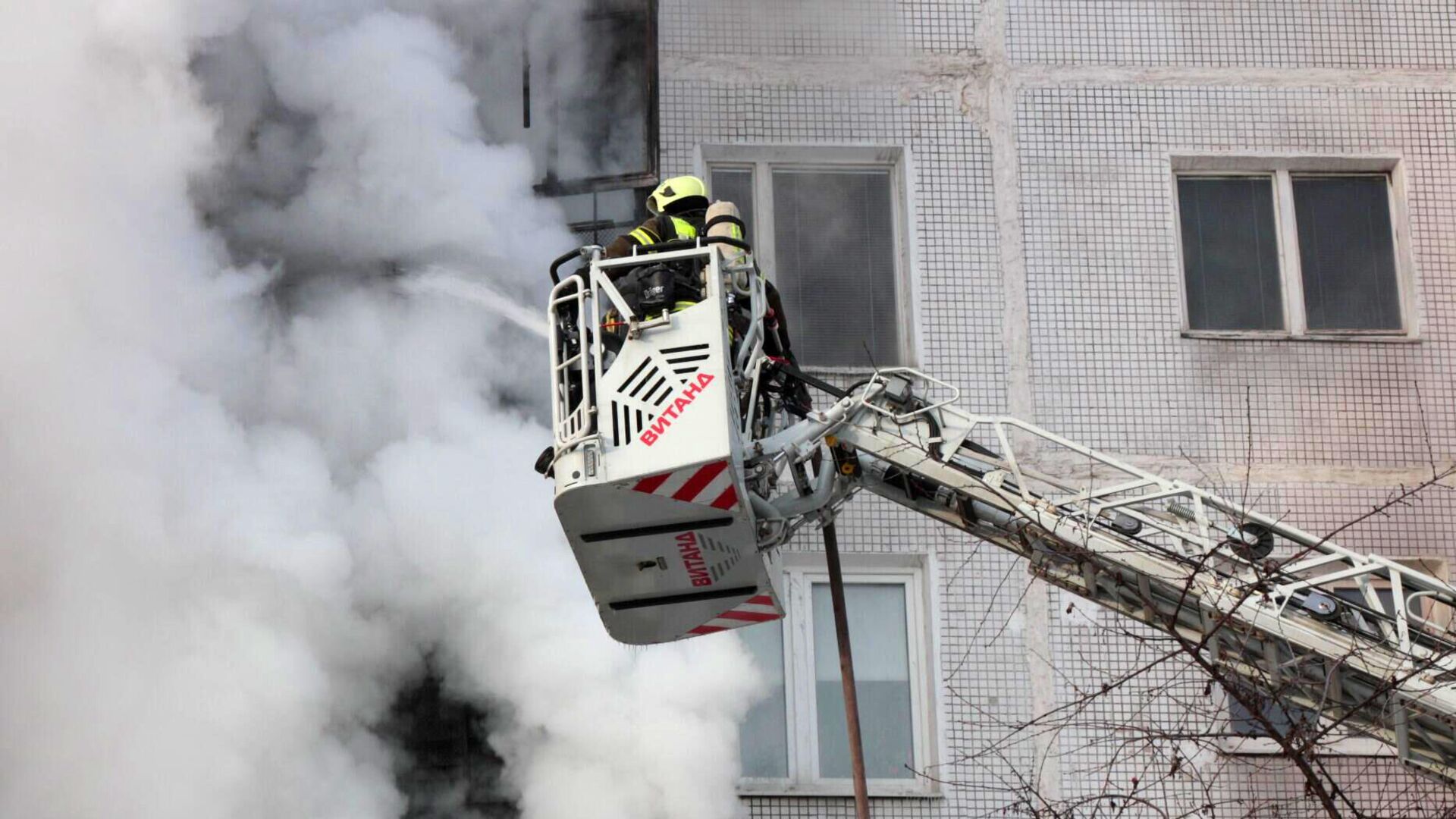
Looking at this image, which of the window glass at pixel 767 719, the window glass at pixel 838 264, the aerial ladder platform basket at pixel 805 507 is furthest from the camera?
the window glass at pixel 838 264

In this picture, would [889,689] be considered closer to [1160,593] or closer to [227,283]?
[1160,593]

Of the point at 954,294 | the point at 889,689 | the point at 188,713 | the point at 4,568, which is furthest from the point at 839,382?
the point at 4,568

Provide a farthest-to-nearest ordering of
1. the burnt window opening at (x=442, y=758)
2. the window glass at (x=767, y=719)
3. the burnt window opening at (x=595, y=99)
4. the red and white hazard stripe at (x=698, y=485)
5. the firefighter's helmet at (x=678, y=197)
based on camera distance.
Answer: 1. the burnt window opening at (x=595, y=99)
2. the window glass at (x=767, y=719)
3. the burnt window opening at (x=442, y=758)
4. the firefighter's helmet at (x=678, y=197)
5. the red and white hazard stripe at (x=698, y=485)

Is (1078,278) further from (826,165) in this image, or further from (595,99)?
(595,99)

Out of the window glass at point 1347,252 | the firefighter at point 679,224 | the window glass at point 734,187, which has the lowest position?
the firefighter at point 679,224

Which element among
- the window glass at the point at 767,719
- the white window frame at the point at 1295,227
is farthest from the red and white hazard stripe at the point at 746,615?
the white window frame at the point at 1295,227

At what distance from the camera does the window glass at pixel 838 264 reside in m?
12.6

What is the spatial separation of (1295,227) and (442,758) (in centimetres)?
601

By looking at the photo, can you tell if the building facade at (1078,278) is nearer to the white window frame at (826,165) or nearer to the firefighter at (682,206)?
the white window frame at (826,165)

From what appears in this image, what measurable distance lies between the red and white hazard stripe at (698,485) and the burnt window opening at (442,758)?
131 inches

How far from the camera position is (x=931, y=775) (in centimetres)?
1182

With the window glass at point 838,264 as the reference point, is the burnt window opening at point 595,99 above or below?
above

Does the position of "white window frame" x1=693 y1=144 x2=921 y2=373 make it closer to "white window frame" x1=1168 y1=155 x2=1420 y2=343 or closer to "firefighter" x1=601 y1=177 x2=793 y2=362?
"white window frame" x1=1168 y1=155 x2=1420 y2=343

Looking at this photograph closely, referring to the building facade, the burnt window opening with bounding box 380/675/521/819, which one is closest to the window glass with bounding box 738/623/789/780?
the building facade
